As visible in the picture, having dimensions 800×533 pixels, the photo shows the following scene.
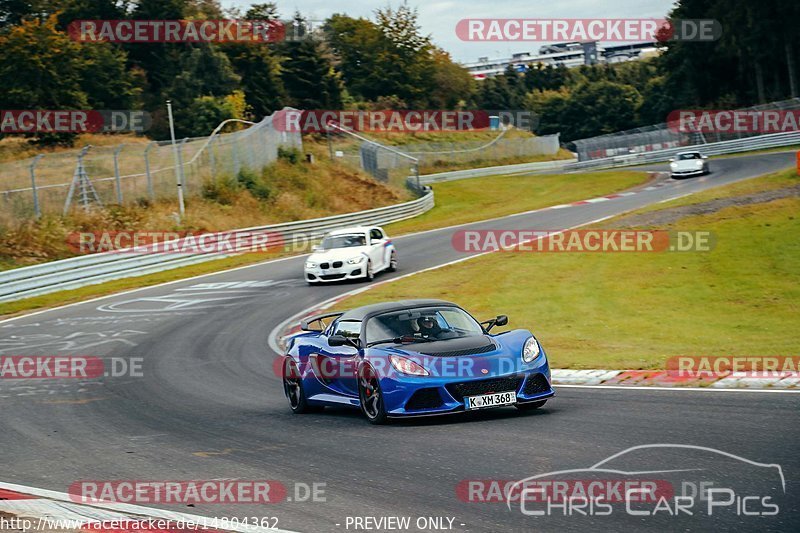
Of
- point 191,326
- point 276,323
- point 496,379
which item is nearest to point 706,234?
point 276,323

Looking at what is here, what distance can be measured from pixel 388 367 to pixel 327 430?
3.18 feet

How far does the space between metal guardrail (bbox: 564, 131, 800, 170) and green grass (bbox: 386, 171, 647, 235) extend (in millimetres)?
7173

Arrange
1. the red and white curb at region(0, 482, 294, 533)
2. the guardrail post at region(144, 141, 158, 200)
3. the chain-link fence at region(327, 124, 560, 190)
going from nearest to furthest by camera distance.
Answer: the red and white curb at region(0, 482, 294, 533) → the guardrail post at region(144, 141, 158, 200) → the chain-link fence at region(327, 124, 560, 190)

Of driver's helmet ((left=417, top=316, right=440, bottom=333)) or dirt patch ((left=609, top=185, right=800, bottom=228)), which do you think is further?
dirt patch ((left=609, top=185, right=800, bottom=228))

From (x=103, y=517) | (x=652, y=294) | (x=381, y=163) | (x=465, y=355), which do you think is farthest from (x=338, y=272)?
(x=381, y=163)

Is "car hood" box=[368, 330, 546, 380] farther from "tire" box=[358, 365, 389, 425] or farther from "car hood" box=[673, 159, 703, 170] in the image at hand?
"car hood" box=[673, 159, 703, 170]

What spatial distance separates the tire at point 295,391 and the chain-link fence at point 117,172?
21.1 metres

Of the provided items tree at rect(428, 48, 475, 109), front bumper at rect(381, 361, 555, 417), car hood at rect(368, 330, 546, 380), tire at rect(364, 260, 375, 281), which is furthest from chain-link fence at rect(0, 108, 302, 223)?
tree at rect(428, 48, 475, 109)

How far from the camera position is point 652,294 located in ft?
69.2

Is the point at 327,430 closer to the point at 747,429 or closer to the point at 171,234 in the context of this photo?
the point at 747,429

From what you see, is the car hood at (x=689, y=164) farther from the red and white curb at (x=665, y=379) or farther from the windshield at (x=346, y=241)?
the red and white curb at (x=665, y=379)

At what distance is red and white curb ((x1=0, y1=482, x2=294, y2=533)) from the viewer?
627 cm

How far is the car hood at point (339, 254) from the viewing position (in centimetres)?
2644

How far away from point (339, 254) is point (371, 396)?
661 inches
